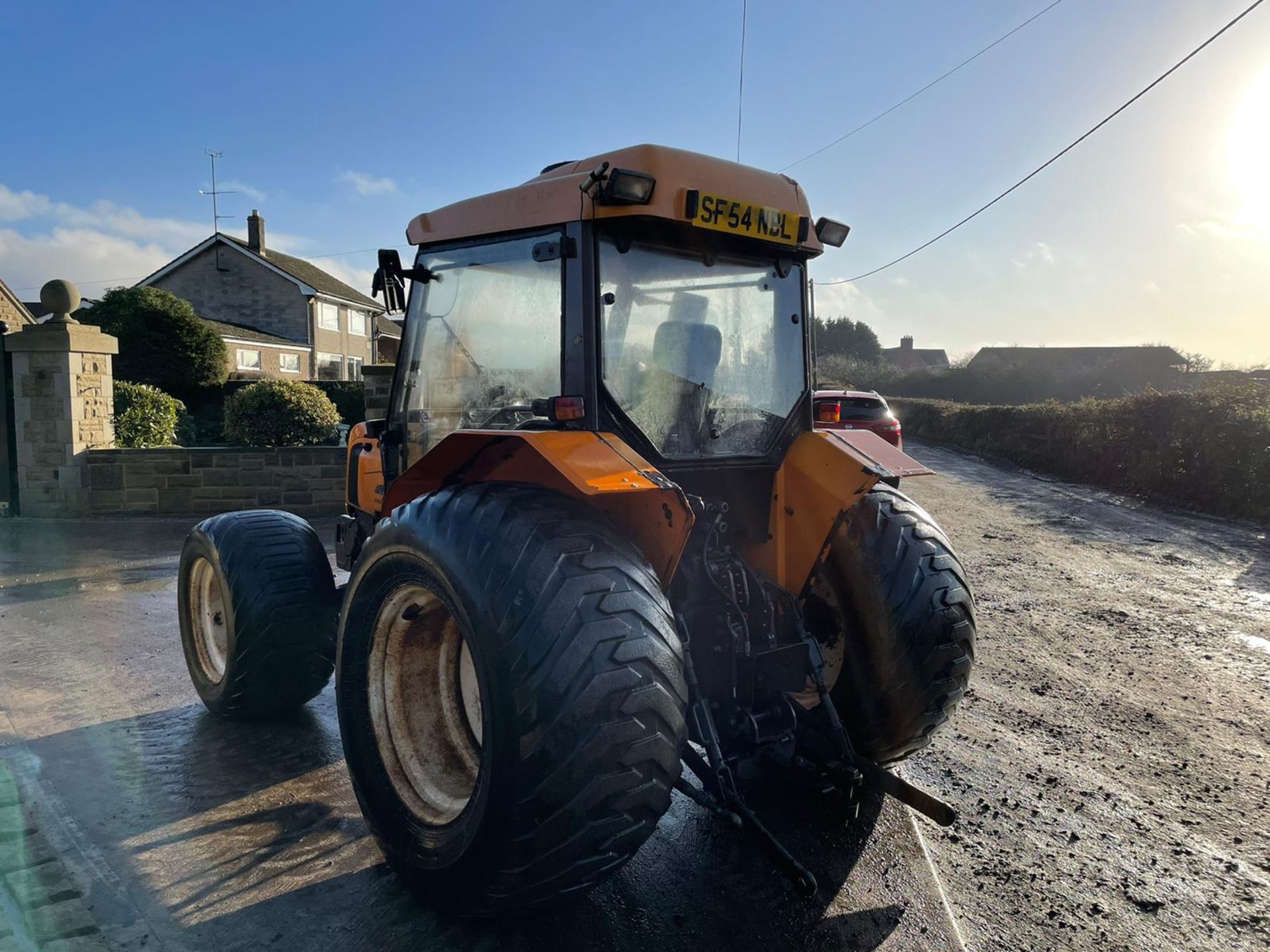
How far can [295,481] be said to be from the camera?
10.6 metres

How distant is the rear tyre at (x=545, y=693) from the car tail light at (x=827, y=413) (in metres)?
1.68

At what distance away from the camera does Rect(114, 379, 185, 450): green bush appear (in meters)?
11.9

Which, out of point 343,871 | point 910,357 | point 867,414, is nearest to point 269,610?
point 343,871

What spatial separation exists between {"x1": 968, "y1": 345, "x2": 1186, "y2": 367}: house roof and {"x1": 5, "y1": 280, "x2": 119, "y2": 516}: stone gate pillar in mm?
35770

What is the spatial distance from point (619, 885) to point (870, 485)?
1.63 metres

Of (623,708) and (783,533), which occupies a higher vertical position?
(783,533)

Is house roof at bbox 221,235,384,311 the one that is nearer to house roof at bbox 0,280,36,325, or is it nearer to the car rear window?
house roof at bbox 0,280,36,325

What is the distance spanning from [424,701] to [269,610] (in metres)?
1.25

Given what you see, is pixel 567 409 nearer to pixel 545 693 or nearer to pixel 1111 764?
pixel 545 693

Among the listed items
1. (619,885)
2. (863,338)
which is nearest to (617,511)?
(619,885)

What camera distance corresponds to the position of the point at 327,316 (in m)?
37.0

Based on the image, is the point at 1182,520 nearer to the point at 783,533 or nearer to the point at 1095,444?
the point at 1095,444

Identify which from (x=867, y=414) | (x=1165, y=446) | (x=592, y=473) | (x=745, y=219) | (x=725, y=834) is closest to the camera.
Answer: (x=592, y=473)

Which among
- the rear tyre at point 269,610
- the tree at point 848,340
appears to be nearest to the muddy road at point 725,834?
the rear tyre at point 269,610
